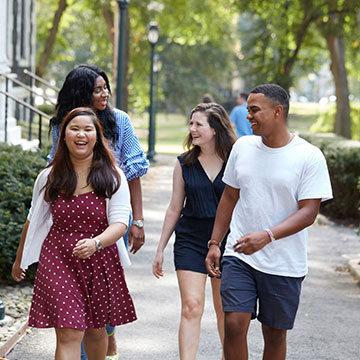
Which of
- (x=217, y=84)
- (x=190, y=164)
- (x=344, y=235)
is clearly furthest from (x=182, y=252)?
(x=217, y=84)

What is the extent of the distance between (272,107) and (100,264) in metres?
1.31

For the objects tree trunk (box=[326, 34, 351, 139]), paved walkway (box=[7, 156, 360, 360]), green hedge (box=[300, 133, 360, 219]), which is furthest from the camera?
tree trunk (box=[326, 34, 351, 139])

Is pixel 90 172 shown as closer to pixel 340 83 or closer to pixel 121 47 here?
pixel 121 47

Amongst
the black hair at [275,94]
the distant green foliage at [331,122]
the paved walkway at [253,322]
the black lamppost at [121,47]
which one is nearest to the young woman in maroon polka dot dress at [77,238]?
the black hair at [275,94]

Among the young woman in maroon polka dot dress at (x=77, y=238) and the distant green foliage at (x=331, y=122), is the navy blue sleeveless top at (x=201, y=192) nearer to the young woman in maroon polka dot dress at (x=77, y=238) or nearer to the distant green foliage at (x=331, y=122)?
the young woman in maroon polka dot dress at (x=77, y=238)

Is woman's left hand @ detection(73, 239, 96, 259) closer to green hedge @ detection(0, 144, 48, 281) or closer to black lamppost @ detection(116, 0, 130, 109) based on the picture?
green hedge @ detection(0, 144, 48, 281)

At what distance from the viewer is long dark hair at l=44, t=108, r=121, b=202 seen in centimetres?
457

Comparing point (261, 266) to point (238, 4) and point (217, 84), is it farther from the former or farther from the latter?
point (217, 84)

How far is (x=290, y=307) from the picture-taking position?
4.71 m

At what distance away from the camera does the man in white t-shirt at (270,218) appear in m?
4.51

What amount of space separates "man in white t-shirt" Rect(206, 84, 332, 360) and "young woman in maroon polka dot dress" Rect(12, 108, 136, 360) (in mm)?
655

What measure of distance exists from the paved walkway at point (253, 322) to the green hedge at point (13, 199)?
1205 millimetres

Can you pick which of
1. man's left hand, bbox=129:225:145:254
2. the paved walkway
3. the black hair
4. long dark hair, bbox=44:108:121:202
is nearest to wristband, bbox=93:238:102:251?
long dark hair, bbox=44:108:121:202

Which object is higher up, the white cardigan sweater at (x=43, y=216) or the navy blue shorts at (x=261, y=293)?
the white cardigan sweater at (x=43, y=216)
